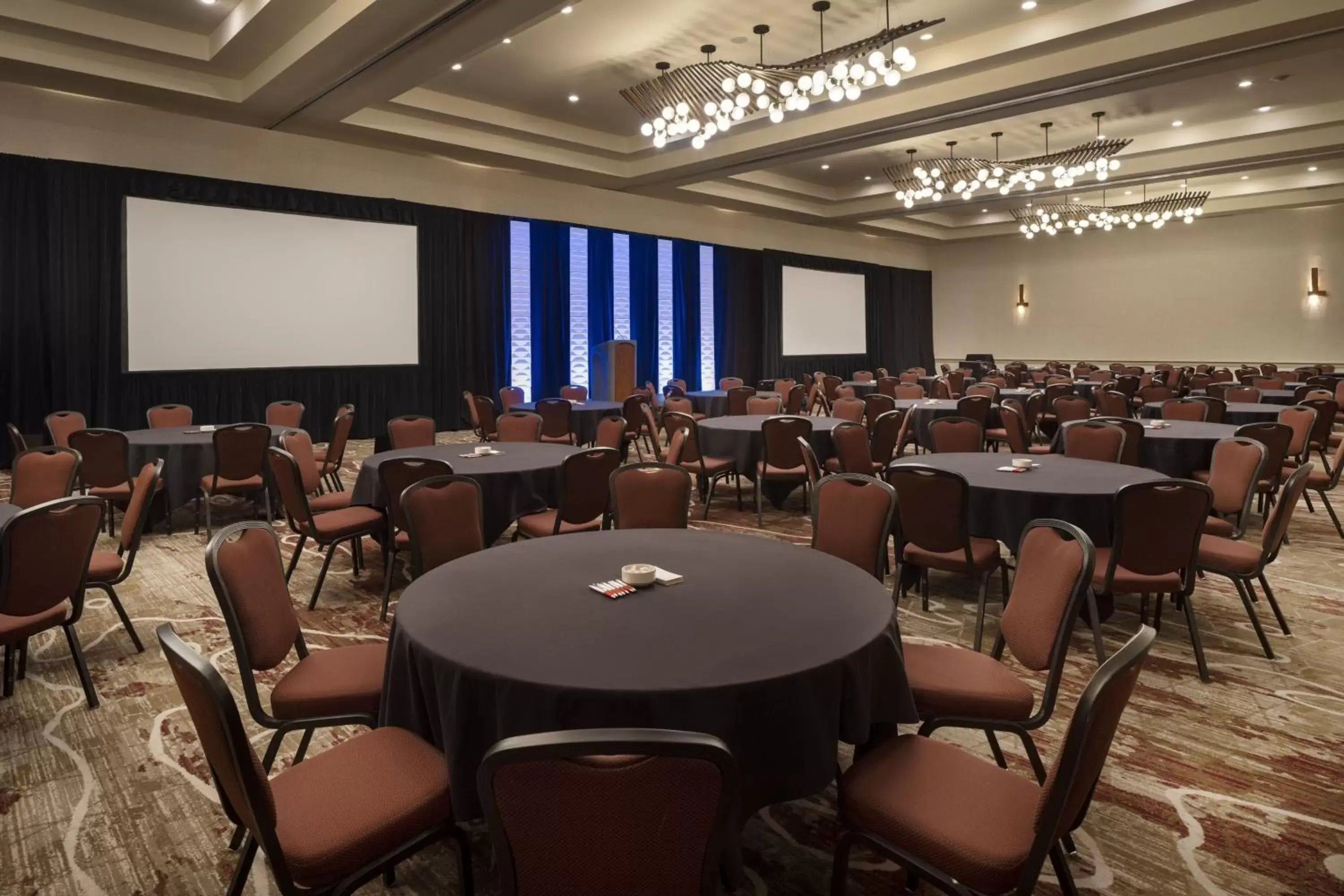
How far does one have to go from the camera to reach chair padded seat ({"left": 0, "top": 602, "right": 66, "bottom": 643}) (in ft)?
10.8

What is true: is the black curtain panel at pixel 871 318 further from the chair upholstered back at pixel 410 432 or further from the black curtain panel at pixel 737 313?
the chair upholstered back at pixel 410 432

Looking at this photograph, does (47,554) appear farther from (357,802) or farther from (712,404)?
(712,404)

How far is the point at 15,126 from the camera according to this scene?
9.30 m

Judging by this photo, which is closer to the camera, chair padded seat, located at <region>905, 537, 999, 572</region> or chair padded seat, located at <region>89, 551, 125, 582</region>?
chair padded seat, located at <region>89, 551, 125, 582</region>

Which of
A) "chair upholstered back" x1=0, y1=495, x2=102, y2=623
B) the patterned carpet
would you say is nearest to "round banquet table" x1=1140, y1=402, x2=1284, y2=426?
the patterned carpet

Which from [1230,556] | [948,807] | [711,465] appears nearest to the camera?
[948,807]

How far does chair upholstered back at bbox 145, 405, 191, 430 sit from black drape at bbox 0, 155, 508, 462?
2.41 m

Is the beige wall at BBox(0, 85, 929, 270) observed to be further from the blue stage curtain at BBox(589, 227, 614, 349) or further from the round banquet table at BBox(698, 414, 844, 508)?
the round banquet table at BBox(698, 414, 844, 508)

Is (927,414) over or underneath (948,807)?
over

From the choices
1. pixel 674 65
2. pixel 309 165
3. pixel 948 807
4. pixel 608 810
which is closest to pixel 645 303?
pixel 309 165

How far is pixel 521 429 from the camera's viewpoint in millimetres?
7223

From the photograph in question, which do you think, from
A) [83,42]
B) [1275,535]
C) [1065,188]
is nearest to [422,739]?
[1275,535]

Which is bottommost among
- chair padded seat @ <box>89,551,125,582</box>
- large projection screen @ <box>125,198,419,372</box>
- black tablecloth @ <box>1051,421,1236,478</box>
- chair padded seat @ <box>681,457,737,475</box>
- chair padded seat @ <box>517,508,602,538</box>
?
chair padded seat @ <box>89,551,125,582</box>

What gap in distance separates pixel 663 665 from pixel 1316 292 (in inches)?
796
